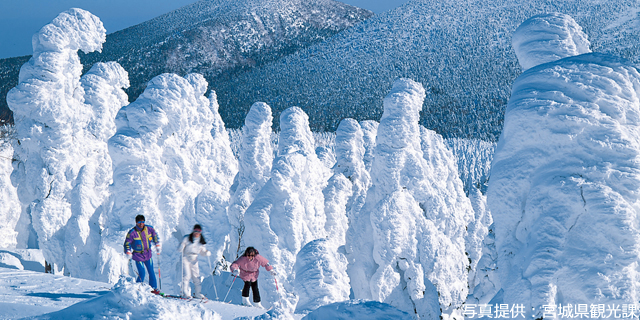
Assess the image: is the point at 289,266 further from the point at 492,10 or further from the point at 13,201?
the point at 492,10

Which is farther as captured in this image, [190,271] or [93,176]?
[93,176]

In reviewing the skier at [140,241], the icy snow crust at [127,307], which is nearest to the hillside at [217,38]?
the skier at [140,241]

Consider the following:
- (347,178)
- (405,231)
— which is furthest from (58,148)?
(405,231)

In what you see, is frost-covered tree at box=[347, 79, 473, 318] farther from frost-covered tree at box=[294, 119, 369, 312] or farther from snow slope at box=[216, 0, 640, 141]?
snow slope at box=[216, 0, 640, 141]

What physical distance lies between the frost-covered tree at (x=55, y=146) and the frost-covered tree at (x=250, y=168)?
4.85 m

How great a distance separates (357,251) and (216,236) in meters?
5.02

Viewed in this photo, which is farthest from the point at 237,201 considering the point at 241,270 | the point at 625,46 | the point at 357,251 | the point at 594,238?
the point at 625,46

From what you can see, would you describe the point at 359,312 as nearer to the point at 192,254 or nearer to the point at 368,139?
the point at 192,254

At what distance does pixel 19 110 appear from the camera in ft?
50.0

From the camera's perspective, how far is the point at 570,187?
5117mm

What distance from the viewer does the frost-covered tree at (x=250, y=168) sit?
1902 centimetres

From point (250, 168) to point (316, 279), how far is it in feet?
36.5

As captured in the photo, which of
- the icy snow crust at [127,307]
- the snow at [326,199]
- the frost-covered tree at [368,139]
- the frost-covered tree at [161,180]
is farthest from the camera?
the frost-covered tree at [368,139]

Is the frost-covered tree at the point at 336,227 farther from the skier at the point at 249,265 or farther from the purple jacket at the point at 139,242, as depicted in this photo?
the purple jacket at the point at 139,242
